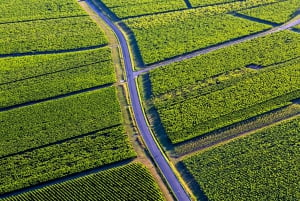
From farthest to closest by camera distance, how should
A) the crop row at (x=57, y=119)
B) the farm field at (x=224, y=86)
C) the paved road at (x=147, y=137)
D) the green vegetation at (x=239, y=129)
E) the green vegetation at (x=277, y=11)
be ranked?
1. the green vegetation at (x=277, y=11)
2. the farm field at (x=224, y=86)
3. the crop row at (x=57, y=119)
4. the green vegetation at (x=239, y=129)
5. the paved road at (x=147, y=137)

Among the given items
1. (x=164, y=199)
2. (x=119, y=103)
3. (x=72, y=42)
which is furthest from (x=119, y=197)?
(x=72, y=42)

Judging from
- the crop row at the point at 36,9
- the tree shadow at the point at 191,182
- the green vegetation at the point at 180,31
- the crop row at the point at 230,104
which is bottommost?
the tree shadow at the point at 191,182

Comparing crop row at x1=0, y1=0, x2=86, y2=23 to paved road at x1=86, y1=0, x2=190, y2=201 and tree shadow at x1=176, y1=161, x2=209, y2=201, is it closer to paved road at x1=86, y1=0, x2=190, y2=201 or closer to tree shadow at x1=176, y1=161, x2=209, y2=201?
paved road at x1=86, y1=0, x2=190, y2=201

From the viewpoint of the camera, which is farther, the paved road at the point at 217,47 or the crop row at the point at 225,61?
the paved road at the point at 217,47

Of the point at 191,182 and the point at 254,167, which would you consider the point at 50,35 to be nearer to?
the point at 191,182

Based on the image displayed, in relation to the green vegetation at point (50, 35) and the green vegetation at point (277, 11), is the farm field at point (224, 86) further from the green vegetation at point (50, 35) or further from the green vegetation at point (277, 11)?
the green vegetation at point (50, 35)

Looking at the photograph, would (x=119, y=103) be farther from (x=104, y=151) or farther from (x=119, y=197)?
(x=119, y=197)

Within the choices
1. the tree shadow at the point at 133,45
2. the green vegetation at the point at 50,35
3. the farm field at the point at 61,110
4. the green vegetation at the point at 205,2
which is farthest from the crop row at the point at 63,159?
the green vegetation at the point at 205,2
